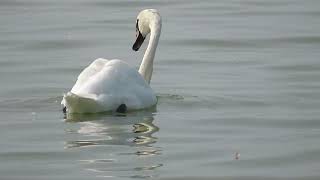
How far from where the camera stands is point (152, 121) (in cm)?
1342

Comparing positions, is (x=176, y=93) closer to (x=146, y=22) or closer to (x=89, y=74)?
(x=146, y=22)

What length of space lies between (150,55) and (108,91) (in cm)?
211

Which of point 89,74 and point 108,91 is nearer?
point 108,91

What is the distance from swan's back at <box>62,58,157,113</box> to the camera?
13.5 m

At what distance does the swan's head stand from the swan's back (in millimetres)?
1872

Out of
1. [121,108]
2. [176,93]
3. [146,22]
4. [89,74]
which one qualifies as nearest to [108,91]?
[121,108]

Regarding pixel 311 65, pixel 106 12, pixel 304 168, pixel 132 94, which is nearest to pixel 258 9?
pixel 106 12

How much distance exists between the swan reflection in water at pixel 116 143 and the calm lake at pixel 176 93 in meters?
0.01

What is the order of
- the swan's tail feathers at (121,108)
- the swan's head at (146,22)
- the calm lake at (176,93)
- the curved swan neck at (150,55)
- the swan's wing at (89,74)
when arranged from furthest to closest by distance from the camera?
the swan's head at (146,22), the curved swan neck at (150,55), the swan's wing at (89,74), the swan's tail feathers at (121,108), the calm lake at (176,93)

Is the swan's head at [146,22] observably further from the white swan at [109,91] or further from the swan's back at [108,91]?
the swan's back at [108,91]

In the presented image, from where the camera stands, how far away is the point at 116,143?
11828 millimetres

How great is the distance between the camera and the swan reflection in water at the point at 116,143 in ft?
34.8

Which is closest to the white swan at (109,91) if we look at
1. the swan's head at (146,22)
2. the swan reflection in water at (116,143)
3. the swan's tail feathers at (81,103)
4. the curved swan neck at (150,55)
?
the swan's tail feathers at (81,103)

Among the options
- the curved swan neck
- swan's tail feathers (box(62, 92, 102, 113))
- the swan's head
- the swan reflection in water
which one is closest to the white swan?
swan's tail feathers (box(62, 92, 102, 113))
